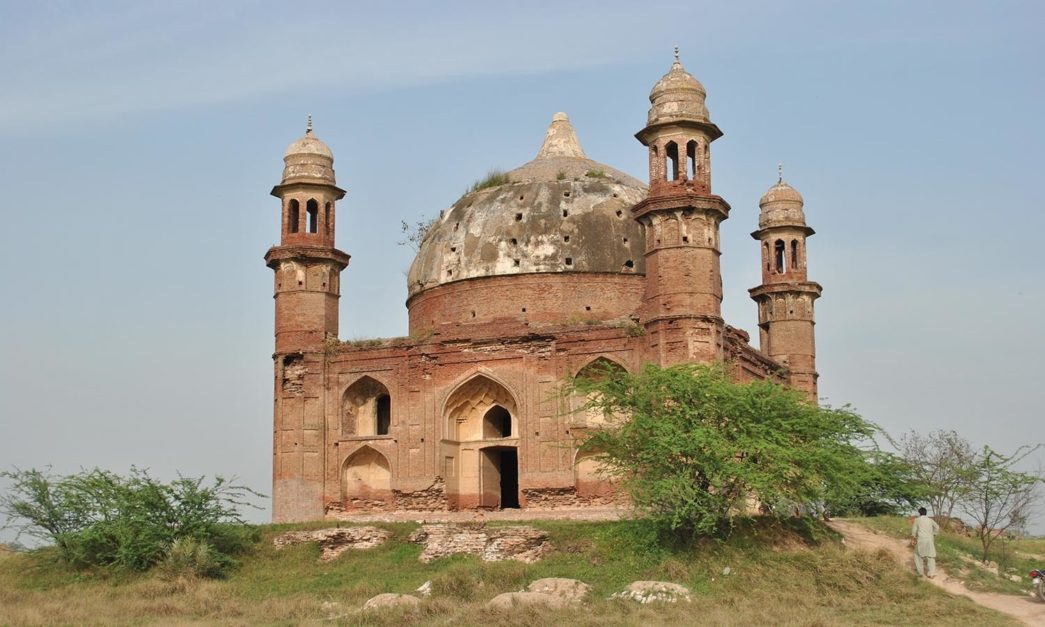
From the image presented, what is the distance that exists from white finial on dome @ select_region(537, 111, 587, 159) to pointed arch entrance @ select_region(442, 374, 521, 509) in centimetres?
783

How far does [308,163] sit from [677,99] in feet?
30.0

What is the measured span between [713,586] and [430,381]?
10913 mm

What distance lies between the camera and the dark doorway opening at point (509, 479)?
104 ft

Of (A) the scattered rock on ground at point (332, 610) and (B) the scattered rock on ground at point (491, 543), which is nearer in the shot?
(A) the scattered rock on ground at point (332, 610)

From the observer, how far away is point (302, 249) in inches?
1257

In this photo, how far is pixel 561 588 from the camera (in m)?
21.4

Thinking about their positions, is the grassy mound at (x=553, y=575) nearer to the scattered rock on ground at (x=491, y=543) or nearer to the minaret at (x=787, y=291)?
the scattered rock on ground at (x=491, y=543)

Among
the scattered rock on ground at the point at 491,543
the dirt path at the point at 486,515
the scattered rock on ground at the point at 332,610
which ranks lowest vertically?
the scattered rock on ground at the point at 332,610

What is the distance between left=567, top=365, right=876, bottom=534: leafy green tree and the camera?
22562 mm

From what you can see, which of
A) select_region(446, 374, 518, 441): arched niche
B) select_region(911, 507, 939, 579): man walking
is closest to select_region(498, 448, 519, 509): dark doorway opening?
select_region(446, 374, 518, 441): arched niche

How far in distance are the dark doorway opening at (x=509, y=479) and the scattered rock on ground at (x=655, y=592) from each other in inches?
434

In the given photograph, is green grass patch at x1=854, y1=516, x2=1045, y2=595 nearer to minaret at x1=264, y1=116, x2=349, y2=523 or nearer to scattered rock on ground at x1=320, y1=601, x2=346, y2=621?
scattered rock on ground at x1=320, y1=601, x2=346, y2=621

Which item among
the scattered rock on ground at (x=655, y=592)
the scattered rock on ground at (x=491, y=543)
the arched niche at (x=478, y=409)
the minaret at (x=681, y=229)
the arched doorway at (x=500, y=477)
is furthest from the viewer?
the arched doorway at (x=500, y=477)

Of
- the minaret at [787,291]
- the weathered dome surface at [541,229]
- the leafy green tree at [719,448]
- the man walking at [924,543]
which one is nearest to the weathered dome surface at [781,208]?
the minaret at [787,291]
